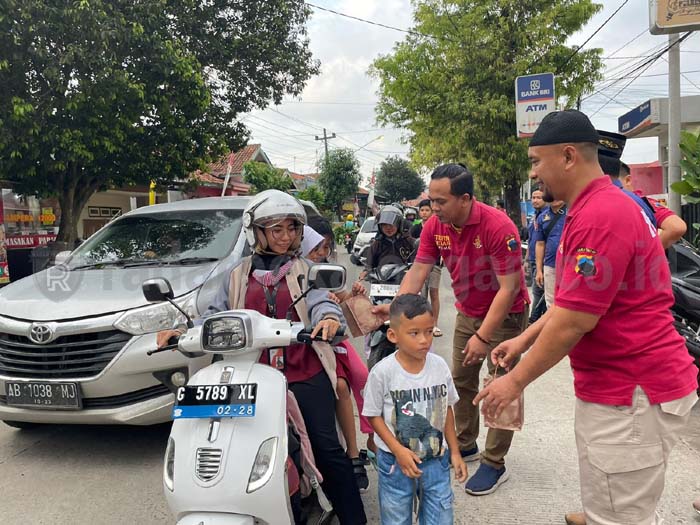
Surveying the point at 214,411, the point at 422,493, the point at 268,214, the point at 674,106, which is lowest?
the point at 422,493

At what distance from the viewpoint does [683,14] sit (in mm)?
7688

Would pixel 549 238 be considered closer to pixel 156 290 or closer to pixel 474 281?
pixel 474 281

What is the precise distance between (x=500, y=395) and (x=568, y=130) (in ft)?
2.98

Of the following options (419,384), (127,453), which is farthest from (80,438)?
(419,384)

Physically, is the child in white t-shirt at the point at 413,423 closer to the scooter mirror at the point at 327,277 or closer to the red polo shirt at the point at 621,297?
the scooter mirror at the point at 327,277

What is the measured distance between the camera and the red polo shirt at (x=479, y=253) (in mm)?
3033

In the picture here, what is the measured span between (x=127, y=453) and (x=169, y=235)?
175cm

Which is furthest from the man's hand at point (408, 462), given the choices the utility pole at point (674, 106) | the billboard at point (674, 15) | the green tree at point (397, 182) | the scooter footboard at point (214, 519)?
the green tree at point (397, 182)

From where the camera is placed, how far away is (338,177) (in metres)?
34.4

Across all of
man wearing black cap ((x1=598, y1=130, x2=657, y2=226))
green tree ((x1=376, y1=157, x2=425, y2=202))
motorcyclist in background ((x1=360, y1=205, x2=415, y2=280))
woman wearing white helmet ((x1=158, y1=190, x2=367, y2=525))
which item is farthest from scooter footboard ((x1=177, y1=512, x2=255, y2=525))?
green tree ((x1=376, y1=157, x2=425, y2=202))

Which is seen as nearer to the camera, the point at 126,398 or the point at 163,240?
the point at 126,398

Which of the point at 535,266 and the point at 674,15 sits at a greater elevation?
the point at 674,15

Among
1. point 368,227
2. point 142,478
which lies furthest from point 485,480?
point 368,227

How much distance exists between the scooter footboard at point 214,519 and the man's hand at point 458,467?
2.74ft
